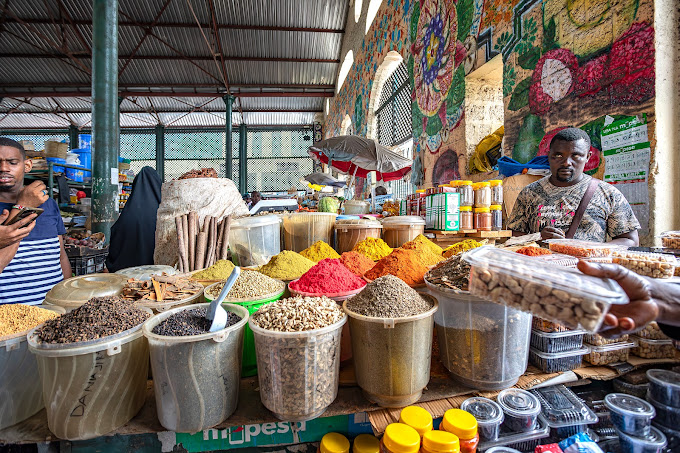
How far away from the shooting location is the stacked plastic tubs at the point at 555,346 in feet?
4.02

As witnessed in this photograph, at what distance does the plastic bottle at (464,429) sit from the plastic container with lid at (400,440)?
130 mm

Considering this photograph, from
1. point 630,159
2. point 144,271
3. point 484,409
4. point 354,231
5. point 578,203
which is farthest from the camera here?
point 354,231

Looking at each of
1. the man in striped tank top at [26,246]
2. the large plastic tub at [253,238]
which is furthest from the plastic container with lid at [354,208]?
the man in striped tank top at [26,246]

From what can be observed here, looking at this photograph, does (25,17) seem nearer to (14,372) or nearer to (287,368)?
(14,372)

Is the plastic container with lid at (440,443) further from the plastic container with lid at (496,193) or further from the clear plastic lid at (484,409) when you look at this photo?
the plastic container with lid at (496,193)

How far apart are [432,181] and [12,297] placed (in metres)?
5.02

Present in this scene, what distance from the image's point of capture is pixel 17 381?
992 millimetres

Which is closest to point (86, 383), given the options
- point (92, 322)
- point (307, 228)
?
point (92, 322)

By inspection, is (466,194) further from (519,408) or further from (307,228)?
(519,408)

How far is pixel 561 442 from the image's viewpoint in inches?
45.0

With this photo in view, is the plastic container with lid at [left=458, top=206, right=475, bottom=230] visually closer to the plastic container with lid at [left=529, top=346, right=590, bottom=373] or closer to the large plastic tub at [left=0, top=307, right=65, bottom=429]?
the plastic container with lid at [left=529, top=346, right=590, bottom=373]

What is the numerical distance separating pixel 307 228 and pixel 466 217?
134 cm

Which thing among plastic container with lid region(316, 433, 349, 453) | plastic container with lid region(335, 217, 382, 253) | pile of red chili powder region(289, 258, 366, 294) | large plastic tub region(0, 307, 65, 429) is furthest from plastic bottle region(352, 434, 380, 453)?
plastic container with lid region(335, 217, 382, 253)

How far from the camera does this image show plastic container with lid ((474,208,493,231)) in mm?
2617
